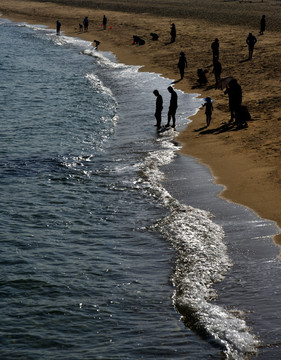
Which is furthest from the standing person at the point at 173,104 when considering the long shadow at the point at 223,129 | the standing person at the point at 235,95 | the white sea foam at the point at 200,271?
the white sea foam at the point at 200,271

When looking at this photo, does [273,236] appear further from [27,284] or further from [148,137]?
[148,137]

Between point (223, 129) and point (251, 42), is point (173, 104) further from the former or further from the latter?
point (251, 42)

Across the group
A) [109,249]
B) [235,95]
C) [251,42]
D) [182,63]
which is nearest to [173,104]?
[235,95]

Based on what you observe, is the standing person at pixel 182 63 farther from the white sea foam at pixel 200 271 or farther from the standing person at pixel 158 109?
the white sea foam at pixel 200 271

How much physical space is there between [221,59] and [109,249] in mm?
27238

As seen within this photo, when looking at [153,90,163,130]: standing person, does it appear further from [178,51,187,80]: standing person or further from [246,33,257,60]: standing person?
[246,33,257,60]: standing person

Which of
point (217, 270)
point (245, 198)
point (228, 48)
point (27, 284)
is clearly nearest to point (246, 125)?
point (245, 198)

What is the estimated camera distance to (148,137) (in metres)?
23.5

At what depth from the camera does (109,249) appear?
1410 centimetres

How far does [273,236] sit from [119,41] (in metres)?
43.3

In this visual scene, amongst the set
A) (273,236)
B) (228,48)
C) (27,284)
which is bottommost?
(27,284)

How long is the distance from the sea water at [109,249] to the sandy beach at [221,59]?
1168mm

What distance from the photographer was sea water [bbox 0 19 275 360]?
10531 millimetres

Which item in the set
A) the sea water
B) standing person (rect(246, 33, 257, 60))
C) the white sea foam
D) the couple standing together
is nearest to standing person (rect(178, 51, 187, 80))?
standing person (rect(246, 33, 257, 60))
